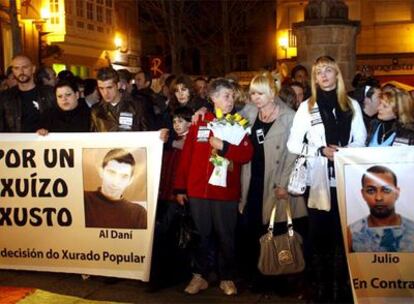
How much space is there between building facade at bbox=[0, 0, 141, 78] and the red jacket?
17592 mm

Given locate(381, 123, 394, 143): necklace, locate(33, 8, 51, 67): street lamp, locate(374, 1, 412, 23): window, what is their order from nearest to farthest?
locate(381, 123, 394, 143): necklace, locate(33, 8, 51, 67): street lamp, locate(374, 1, 412, 23): window

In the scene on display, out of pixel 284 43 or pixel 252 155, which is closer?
pixel 252 155

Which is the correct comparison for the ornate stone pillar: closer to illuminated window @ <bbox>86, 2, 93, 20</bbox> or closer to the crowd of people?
the crowd of people

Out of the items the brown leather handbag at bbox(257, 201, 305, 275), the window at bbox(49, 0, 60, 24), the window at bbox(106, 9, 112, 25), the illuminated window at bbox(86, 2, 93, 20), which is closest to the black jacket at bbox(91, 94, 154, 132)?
the brown leather handbag at bbox(257, 201, 305, 275)

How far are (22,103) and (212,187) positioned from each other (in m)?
2.53

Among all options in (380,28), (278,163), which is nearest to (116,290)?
(278,163)

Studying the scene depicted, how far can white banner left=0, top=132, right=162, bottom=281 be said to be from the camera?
6469 mm

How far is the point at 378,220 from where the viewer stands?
221 inches

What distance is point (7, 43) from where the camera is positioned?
2480 cm

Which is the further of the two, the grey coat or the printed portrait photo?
the printed portrait photo

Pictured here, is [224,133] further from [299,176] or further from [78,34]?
[78,34]

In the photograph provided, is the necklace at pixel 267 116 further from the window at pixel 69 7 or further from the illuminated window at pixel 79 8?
the illuminated window at pixel 79 8

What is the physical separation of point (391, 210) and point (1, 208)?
375 cm

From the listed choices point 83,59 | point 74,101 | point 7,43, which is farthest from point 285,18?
point 74,101
